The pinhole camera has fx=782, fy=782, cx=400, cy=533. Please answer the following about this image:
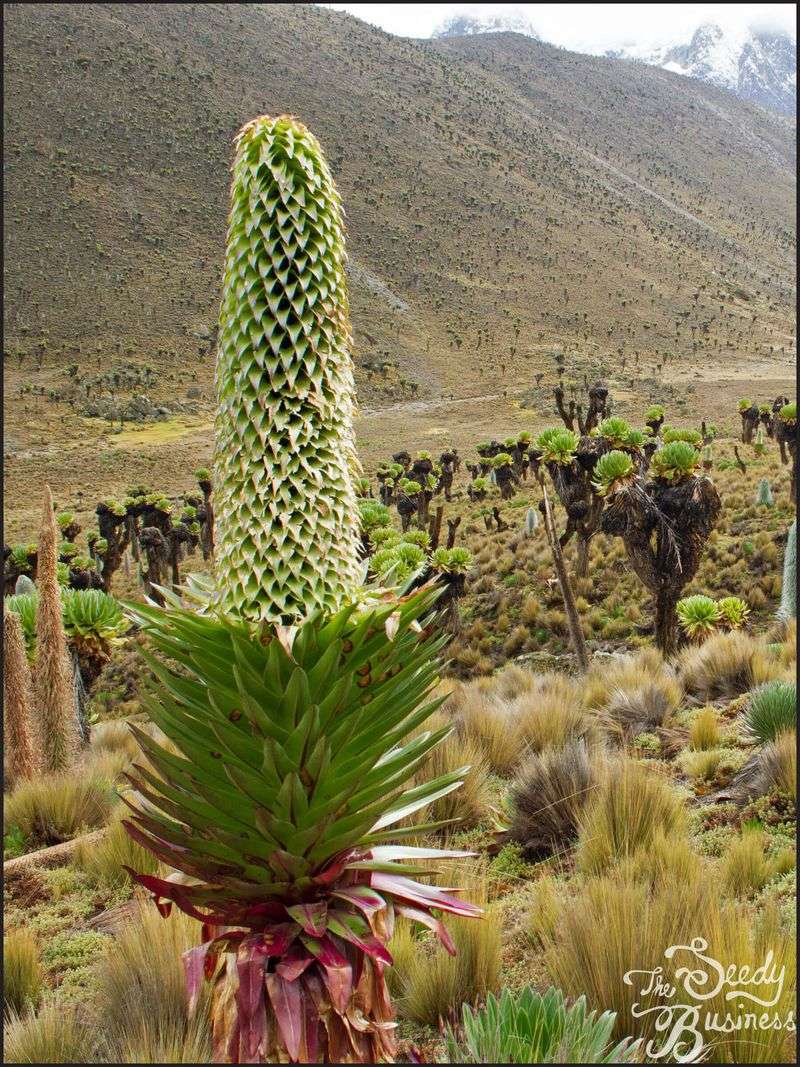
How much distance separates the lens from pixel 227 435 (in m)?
2.00

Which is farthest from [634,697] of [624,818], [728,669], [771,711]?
[624,818]

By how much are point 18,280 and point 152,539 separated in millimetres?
64829

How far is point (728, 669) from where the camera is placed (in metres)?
8.66

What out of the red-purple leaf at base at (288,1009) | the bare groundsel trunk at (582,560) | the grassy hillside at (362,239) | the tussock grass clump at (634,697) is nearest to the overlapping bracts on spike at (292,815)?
the red-purple leaf at base at (288,1009)

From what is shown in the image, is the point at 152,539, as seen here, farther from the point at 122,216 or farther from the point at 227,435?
the point at 122,216

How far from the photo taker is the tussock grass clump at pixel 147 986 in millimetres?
2699

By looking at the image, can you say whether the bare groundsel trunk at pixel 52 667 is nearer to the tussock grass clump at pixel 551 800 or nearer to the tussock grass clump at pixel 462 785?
the tussock grass clump at pixel 462 785

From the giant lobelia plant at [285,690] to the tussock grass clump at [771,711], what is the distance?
4668 mm

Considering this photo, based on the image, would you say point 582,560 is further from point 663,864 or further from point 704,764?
point 663,864

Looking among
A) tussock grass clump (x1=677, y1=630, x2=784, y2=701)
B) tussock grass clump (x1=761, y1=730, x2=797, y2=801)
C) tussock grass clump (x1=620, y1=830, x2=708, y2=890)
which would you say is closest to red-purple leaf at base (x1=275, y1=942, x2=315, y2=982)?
tussock grass clump (x1=620, y1=830, x2=708, y2=890)

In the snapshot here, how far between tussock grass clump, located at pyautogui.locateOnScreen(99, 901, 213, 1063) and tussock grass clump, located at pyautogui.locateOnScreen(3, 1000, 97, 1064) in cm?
9

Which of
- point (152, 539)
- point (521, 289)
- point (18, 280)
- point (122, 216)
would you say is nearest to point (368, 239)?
point (521, 289)

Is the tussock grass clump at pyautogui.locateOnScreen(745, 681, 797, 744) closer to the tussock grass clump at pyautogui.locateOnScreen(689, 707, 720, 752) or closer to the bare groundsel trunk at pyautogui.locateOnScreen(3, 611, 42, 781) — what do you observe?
the tussock grass clump at pyautogui.locateOnScreen(689, 707, 720, 752)

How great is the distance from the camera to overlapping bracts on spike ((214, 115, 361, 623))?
1938 millimetres
